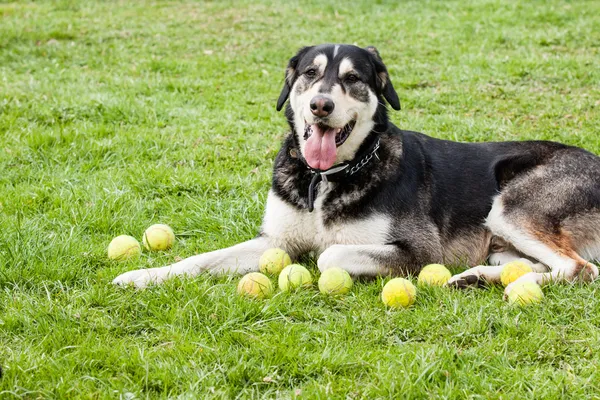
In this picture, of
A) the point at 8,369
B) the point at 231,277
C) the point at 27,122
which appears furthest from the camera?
the point at 27,122

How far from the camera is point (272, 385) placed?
10.3 feet

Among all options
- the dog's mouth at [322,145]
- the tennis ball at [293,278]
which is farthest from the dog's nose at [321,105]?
the tennis ball at [293,278]

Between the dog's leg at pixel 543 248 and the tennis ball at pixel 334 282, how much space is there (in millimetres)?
954

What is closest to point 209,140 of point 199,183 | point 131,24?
point 199,183

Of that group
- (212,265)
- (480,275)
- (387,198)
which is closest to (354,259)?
(387,198)

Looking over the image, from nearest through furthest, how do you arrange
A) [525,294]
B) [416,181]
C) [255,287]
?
[525,294], [255,287], [416,181]

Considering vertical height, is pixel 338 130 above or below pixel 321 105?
below

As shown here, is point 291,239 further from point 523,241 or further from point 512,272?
point 523,241

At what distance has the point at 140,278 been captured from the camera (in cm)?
418

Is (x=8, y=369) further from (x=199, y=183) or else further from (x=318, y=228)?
(x=199, y=183)

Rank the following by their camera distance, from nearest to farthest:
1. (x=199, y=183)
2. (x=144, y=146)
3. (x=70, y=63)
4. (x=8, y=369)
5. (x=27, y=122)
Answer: (x=8, y=369) < (x=199, y=183) < (x=144, y=146) < (x=27, y=122) < (x=70, y=63)

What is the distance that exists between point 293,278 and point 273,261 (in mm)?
370

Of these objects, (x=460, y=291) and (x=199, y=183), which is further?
(x=199, y=183)

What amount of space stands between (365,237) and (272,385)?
160 cm
